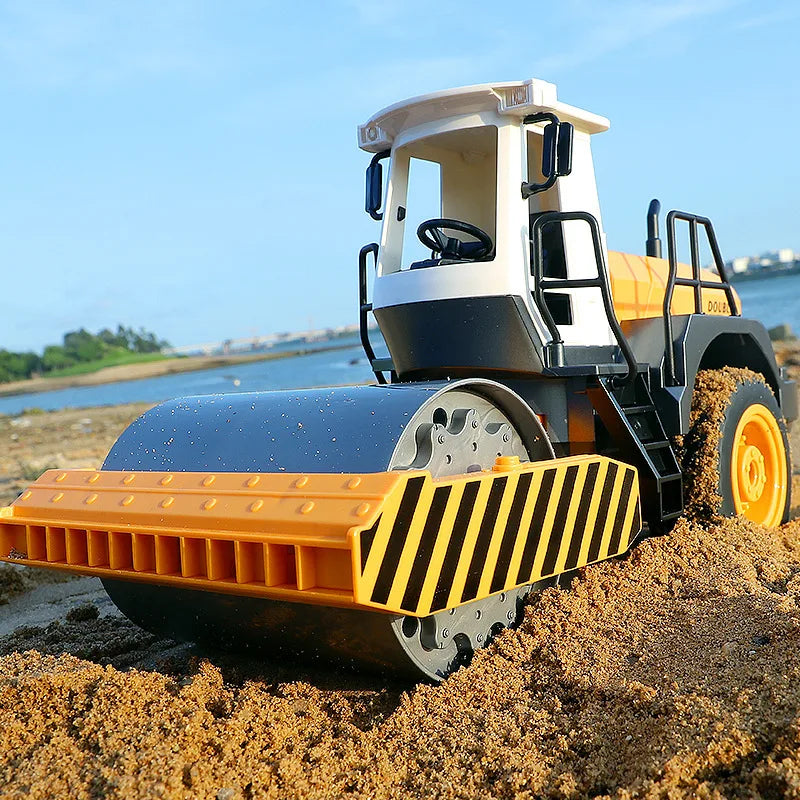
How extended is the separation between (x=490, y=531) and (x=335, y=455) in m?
0.66

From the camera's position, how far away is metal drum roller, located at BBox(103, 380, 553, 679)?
11.5 feet

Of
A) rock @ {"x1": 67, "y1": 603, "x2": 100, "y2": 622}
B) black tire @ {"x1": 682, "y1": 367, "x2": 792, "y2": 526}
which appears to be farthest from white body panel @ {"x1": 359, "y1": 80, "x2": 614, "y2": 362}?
rock @ {"x1": 67, "y1": 603, "x2": 100, "y2": 622}

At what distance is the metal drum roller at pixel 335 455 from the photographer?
349 centimetres

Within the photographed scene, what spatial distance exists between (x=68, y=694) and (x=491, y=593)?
1.64 m

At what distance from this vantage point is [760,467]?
5.86 metres

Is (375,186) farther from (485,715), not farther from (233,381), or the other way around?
(233,381)

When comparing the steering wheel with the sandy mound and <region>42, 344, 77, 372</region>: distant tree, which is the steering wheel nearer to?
the sandy mound

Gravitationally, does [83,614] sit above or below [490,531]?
below

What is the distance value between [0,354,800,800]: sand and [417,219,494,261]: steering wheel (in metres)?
1.73

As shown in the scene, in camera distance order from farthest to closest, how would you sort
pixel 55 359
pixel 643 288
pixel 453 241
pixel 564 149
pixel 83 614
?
pixel 55 359 → pixel 643 288 → pixel 83 614 → pixel 453 241 → pixel 564 149

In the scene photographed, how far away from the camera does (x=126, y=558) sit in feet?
11.6

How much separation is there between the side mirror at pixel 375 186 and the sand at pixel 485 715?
7.56ft

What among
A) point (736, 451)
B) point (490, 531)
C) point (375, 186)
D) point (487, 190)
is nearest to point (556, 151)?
point (487, 190)

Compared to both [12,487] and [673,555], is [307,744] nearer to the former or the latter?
[673,555]
